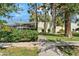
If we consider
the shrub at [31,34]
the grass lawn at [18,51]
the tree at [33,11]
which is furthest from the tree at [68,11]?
the grass lawn at [18,51]

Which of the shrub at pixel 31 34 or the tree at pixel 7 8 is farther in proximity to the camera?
the shrub at pixel 31 34

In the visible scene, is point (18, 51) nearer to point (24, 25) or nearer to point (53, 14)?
point (24, 25)

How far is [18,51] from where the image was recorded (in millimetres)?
7664

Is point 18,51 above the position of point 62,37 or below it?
below

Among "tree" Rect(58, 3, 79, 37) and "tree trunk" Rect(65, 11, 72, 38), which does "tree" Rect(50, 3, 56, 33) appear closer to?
"tree" Rect(58, 3, 79, 37)

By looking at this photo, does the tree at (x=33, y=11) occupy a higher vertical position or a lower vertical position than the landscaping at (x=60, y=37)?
higher

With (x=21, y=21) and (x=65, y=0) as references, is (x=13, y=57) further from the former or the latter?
(x=65, y=0)

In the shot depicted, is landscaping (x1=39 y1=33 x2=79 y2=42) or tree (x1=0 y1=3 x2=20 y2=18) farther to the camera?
landscaping (x1=39 y1=33 x2=79 y2=42)

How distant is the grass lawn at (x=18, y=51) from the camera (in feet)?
25.1

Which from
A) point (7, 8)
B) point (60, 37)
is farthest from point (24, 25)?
point (60, 37)

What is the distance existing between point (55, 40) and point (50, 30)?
295 mm

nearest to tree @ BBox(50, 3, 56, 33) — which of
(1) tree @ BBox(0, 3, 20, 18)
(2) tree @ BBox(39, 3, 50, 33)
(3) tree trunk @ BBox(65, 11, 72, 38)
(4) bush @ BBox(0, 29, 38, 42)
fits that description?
(2) tree @ BBox(39, 3, 50, 33)

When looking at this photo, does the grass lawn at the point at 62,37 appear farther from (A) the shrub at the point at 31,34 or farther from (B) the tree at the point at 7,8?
(B) the tree at the point at 7,8

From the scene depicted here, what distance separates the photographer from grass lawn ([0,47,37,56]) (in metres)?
7.64
